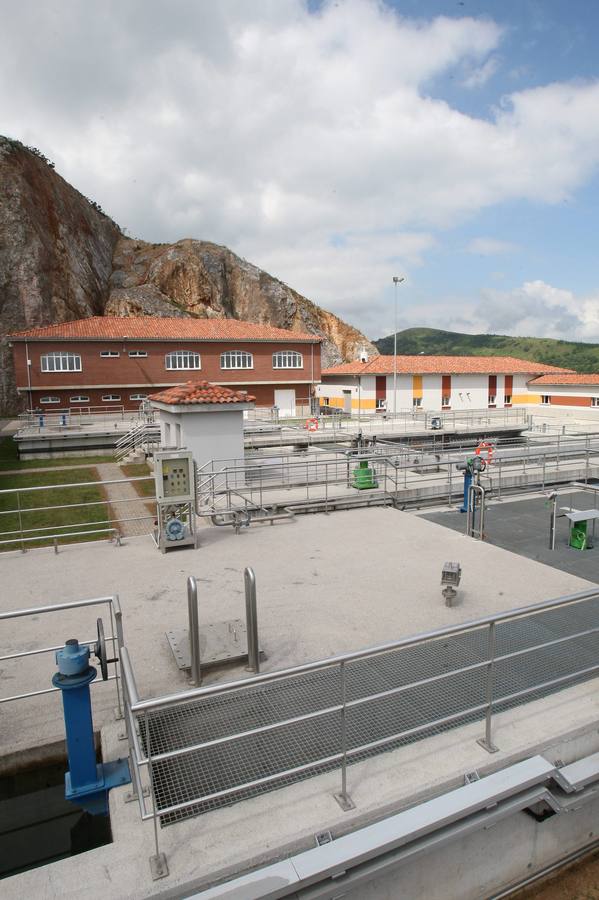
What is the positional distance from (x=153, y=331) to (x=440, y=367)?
22.6 metres

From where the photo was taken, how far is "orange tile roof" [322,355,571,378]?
4422 centimetres

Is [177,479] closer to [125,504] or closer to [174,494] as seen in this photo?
[174,494]

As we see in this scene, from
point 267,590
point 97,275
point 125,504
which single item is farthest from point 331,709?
point 97,275

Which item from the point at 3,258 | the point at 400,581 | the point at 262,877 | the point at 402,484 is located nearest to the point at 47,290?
the point at 3,258

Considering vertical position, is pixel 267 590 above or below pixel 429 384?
below

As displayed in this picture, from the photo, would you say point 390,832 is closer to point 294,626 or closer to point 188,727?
point 188,727

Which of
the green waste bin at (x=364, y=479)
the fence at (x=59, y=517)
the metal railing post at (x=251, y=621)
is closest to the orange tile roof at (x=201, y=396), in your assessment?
the fence at (x=59, y=517)

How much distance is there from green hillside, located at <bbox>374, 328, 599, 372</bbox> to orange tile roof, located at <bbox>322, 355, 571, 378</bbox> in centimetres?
5808

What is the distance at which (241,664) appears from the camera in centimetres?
587

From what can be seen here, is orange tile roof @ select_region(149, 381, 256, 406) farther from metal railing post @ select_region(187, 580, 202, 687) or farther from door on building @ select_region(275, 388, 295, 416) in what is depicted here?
door on building @ select_region(275, 388, 295, 416)

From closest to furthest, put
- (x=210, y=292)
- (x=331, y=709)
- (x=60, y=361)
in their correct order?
(x=331, y=709)
(x=60, y=361)
(x=210, y=292)

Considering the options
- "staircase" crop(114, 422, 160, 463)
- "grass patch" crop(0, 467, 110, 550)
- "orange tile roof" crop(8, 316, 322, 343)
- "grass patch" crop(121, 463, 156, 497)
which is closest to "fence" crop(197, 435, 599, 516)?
"grass patch" crop(0, 467, 110, 550)

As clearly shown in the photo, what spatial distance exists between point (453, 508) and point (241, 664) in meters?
8.60

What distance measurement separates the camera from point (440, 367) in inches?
1802
